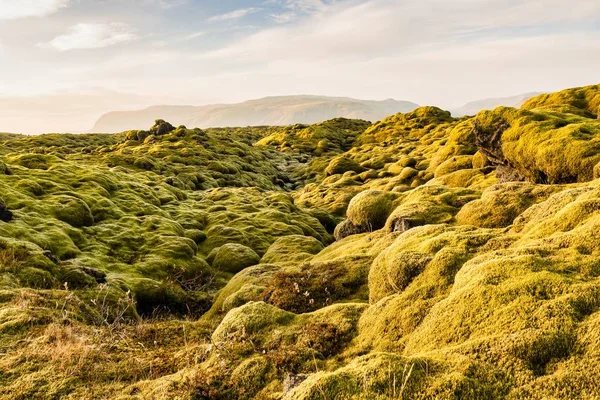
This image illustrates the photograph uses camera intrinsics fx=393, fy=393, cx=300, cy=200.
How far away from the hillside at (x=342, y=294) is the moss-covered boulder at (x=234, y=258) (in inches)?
6.2

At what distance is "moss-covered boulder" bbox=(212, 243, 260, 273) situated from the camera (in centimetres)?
3409

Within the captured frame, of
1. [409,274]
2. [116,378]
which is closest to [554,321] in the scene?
[409,274]

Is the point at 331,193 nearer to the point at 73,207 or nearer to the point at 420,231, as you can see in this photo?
the point at 73,207

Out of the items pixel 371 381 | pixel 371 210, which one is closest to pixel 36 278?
pixel 371 381

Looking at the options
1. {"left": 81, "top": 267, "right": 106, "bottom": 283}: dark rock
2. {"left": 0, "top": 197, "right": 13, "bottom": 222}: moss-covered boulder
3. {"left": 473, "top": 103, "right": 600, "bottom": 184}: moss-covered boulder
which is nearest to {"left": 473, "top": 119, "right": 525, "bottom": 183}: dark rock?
{"left": 473, "top": 103, "right": 600, "bottom": 184}: moss-covered boulder

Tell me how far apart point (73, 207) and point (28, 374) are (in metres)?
29.1

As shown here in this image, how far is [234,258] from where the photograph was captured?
34875 mm

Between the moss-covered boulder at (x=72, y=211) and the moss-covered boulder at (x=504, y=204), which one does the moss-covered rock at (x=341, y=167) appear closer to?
the moss-covered boulder at (x=72, y=211)

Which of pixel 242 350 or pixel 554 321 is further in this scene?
pixel 242 350

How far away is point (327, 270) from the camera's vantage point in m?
18.4

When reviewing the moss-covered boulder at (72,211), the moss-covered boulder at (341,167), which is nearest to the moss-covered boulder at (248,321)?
the moss-covered boulder at (72,211)

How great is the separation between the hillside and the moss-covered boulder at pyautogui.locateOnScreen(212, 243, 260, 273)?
0.16m

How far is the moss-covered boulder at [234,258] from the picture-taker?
3409cm

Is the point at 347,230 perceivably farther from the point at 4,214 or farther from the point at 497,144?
the point at 4,214
